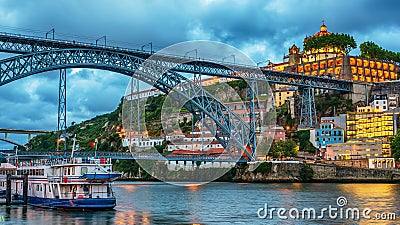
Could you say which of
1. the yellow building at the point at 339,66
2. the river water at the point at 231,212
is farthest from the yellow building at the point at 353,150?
the river water at the point at 231,212

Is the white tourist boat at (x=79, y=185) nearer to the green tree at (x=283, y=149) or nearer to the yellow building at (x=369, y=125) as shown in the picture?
the green tree at (x=283, y=149)

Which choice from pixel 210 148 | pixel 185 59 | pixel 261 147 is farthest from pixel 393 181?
pixel 210 148

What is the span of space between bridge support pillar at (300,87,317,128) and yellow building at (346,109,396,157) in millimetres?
4590

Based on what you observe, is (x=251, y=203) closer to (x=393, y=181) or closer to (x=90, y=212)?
(x=90, y=212)

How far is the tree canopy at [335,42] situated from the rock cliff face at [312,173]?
39408mm

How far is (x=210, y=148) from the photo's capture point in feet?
259

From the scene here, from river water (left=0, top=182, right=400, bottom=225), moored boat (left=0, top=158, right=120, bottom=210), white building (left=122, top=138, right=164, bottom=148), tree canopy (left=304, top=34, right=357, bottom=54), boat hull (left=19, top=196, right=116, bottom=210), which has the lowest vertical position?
river water (left=0, top=182, right=400, bottom=225)

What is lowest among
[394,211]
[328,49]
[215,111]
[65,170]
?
[394,211]

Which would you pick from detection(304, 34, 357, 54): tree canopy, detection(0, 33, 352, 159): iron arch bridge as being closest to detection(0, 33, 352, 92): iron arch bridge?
detection(0, 33, 352, 159): iron arch bridge

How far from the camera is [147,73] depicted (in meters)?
49.7

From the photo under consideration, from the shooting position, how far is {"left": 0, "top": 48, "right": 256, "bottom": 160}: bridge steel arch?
4194cm

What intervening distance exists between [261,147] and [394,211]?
125 feet

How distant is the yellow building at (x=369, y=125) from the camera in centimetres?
7288

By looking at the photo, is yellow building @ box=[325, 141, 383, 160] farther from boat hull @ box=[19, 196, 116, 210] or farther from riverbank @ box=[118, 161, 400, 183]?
boat hull @ box=[19, 196, 116, 210]
